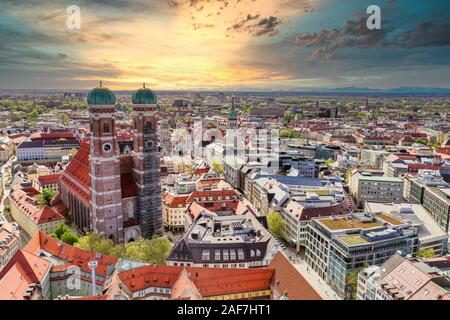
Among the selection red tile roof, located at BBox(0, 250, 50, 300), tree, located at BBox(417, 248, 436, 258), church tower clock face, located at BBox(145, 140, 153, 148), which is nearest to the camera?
red tile roof, located at BBox(0, 250, 50, 300)

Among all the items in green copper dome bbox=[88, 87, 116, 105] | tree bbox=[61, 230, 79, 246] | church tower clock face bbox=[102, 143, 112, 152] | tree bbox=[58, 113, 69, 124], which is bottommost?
tree bbox=[61, 230, 79, 246]

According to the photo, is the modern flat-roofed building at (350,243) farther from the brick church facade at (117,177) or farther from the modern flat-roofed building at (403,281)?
the brick church facade at (117,177)

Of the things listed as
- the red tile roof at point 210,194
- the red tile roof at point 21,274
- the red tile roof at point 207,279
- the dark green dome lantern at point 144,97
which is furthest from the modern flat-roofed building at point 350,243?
the red tile roof at point 21,274

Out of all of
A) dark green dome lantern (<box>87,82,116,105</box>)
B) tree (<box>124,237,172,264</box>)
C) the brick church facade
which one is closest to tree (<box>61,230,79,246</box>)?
the brick church facade

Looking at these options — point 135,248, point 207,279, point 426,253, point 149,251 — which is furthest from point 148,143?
point 426,253

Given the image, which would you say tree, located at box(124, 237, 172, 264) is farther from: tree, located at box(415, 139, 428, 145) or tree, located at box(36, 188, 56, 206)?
tree, located at box(415, 139, 428, 145)

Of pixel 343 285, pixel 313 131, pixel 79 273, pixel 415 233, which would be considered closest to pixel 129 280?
pixel 79 273

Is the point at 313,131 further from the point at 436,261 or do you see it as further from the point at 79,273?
the point at 79,273

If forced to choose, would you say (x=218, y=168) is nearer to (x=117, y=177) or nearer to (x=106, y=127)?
(x=117, y=177)
